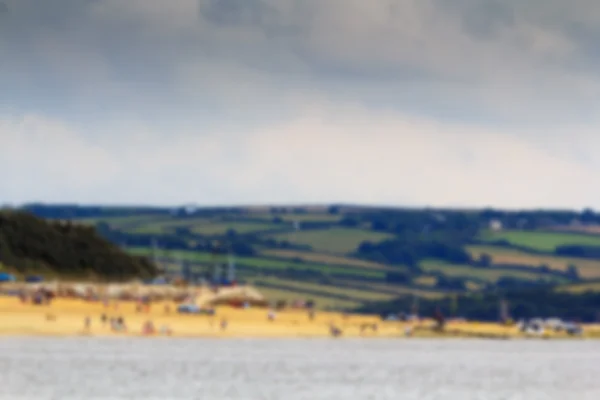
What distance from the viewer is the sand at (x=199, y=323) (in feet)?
421

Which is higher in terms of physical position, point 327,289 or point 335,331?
point 327,289

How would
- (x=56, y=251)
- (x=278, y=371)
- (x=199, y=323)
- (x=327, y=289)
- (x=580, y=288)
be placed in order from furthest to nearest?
1. (x=580, y=288)
2. (x=327, y=289)
3. (x=56, y=251)
4. (x=199, y=323)
5. (x=278, y=371)

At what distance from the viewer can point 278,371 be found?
98250 millimetres

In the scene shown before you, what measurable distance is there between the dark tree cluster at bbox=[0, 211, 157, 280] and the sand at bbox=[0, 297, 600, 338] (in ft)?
40.3

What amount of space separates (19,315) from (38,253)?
108 ft

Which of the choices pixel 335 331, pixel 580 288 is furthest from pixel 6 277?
pixel 580 288

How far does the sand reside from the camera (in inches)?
5054

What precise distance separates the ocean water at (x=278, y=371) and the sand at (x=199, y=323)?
413 cm

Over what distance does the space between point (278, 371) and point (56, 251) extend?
68.6m

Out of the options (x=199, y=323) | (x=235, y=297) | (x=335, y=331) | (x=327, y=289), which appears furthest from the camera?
(x=327, y=289)

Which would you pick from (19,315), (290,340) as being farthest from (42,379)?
(290,340)

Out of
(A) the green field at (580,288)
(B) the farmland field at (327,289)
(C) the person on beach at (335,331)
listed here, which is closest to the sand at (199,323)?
(C) the person on beach at (335,331)

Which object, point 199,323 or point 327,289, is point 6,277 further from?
point 327,289

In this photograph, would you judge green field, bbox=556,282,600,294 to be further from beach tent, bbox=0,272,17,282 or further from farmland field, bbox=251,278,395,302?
beach tent, bbox=0,272,17,282
